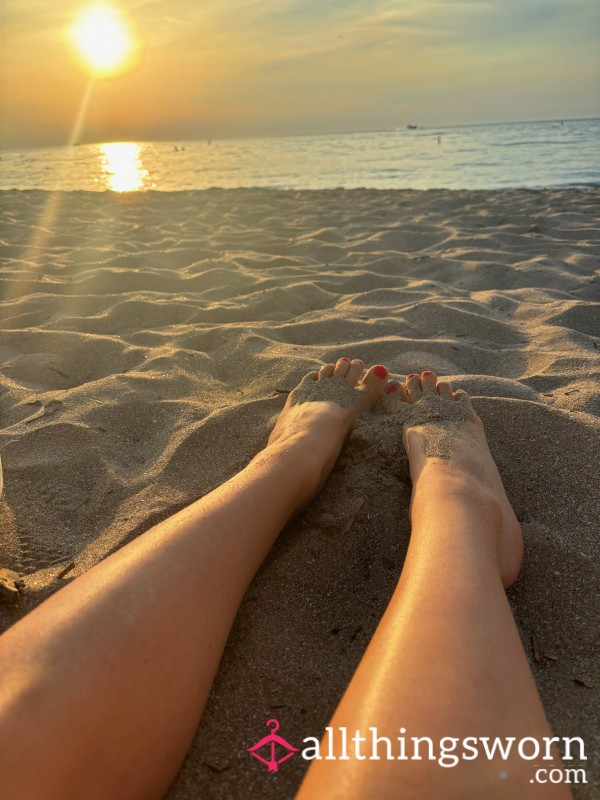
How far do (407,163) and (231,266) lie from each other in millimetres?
10653

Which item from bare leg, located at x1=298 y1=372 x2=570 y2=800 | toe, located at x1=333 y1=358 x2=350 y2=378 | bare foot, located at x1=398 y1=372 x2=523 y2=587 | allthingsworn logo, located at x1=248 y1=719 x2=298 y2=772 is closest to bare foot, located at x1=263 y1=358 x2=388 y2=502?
toe, located at x1=333 y1=358 x2=350 y2=378

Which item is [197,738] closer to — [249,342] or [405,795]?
[405,795]

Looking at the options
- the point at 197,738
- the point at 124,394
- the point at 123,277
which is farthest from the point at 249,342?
the point at 197,738

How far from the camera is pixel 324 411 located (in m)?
1.75

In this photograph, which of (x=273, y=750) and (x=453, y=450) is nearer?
(x=273, y=750)

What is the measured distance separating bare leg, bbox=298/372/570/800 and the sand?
0.18 metres

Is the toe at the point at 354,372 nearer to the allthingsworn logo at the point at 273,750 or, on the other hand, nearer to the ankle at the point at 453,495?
the ankle at the point at 453,495

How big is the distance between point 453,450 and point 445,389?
1.33ft

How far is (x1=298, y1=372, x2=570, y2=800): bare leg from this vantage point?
0.67 metres

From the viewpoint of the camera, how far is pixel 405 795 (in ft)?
2.14

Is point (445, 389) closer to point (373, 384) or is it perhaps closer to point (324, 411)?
point (373, 384)

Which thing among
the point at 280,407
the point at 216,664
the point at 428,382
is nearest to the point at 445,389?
the point at 428,382

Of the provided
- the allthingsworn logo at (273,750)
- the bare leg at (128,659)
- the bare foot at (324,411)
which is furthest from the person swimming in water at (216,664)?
the bare foot at (324,411)

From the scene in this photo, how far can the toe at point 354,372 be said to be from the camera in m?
2.01
